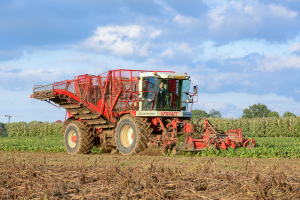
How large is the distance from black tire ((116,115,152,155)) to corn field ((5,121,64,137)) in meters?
24.4

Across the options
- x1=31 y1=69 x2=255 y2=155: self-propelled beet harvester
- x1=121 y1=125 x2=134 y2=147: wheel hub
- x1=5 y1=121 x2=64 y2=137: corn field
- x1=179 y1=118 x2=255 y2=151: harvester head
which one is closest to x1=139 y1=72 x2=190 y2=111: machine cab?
x1=31 y1=69 x2=255 y2=155: self-propelled beet harvester

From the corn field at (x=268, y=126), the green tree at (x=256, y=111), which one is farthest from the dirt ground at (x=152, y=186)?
the green tree at (x=256, y=111)

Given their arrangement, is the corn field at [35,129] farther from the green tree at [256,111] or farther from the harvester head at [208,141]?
the green tree at [256,111]

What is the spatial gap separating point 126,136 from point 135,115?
1.04 meters

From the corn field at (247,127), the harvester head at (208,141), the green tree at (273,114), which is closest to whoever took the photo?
the harvester head at (208,141)

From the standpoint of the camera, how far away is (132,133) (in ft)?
39.8

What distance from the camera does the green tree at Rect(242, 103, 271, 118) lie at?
65044 millimetres

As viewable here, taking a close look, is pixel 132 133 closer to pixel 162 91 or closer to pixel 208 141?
pixel 162 91

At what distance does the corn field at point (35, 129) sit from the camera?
116 feet

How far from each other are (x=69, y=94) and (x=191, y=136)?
22.7 feet

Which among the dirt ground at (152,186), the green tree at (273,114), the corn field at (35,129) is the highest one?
the green tree at (273,114)

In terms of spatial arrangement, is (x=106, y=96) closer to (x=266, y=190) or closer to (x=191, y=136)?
(x=191, y=136)

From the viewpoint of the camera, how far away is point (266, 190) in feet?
12.8

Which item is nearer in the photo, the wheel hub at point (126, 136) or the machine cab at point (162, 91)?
the machine cab at point (162, 91)
